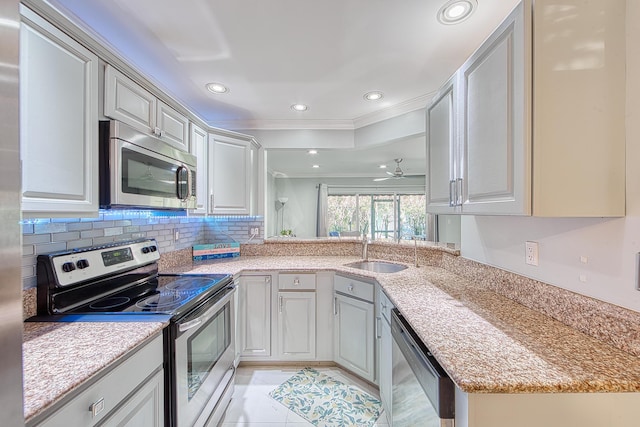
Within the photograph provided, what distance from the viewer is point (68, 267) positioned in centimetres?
130

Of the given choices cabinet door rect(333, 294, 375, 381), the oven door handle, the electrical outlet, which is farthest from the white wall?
the oven door handle

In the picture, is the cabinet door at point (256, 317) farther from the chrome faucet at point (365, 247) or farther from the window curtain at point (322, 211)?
the window curtain at point (322, 211)

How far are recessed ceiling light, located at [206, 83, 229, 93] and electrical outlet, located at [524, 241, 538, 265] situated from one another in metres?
2.27

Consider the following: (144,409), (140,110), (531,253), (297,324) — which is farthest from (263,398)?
(140,110)

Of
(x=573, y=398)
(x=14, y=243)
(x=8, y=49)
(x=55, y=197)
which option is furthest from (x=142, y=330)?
(x=573, y=398)

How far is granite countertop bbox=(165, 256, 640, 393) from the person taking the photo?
0.75m

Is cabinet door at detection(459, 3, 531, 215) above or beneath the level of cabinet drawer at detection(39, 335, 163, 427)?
above

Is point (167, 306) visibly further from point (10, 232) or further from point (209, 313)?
point (10, 232)

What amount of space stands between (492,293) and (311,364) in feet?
5.34

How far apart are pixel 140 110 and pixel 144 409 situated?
146 centimetres

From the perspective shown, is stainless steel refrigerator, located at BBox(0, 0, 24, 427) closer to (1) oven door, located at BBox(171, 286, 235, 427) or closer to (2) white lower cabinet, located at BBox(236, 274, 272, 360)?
(1) oven door, located at BBox(171, 286, 235, 427)

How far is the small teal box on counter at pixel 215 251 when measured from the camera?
2.58m

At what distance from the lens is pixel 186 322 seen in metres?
1.32

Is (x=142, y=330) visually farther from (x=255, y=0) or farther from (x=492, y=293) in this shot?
(x=492, y=293)
